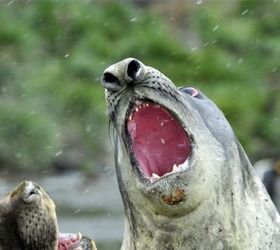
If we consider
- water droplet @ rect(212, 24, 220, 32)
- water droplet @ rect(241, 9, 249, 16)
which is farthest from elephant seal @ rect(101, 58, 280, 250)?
water droplet @ rect(241, 9, 249, 16)

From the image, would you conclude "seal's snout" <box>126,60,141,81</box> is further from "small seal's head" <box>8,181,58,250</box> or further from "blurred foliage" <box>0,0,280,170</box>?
"blurred foliage" <box>0,0,280,170</box>

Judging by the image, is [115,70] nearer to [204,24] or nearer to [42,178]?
[42,178]

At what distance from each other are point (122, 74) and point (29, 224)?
1.21 meters

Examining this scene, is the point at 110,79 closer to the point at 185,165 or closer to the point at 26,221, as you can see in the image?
the point at 185,165

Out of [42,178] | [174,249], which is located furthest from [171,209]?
[42,178]

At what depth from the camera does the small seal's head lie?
6387mm

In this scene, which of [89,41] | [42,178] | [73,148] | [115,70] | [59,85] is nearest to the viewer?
[115,70]

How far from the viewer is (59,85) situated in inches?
767

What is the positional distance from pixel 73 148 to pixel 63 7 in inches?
180

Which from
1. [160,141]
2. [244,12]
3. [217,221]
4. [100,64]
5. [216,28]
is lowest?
[217,221]

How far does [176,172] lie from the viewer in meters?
5.47

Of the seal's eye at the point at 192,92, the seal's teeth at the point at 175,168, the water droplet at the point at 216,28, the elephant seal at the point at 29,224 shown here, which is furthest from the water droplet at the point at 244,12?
the seal's teeth at the point at 175,168

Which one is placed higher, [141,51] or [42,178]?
[141,51]

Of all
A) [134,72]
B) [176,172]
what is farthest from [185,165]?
[134,72]
